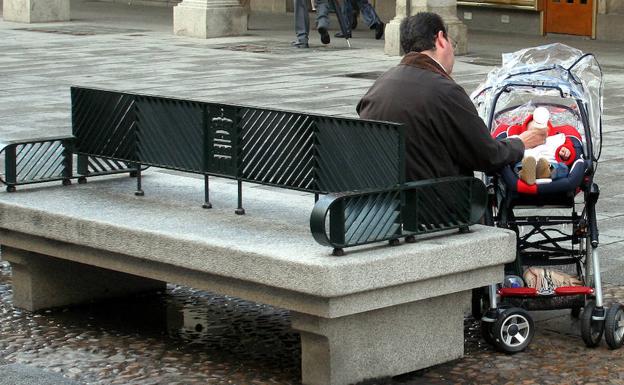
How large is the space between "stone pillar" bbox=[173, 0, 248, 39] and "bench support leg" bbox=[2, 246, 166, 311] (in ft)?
56.2

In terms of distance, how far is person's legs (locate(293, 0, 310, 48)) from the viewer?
22.0 m

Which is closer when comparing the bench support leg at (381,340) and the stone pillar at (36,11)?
the bench support leg at (381,340)

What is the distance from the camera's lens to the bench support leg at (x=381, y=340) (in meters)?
5.51

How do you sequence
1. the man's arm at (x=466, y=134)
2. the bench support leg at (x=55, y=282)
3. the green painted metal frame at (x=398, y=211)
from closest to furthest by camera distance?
the green painted metal frame at (x=398, y=211)
the man's arm at (x=466, y=134)
the bench support leg at (x=55, y=282)

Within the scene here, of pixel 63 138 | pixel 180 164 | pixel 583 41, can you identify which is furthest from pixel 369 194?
pixel 583 41

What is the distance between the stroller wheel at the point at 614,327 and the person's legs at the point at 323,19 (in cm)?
1664

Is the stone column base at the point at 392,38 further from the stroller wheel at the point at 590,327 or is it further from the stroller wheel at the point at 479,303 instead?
the stroller wheel at the point at 590,327

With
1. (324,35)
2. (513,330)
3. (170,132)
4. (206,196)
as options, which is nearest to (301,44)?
(324,35)

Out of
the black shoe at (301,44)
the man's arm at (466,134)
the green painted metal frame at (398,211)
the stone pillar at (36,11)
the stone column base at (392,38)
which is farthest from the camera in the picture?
the stone pillar at (36,11)

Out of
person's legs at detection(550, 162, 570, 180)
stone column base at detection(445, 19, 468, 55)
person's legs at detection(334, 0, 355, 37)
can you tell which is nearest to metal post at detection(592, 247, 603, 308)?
person's legs at detection(550, 162, 570, 180)

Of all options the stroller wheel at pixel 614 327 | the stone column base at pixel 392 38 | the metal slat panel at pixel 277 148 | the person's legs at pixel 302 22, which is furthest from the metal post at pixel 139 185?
the person's legs at pixel 302 22

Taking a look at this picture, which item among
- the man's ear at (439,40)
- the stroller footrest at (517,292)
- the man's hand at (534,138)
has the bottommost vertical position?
the stroller footrest at (517,292)

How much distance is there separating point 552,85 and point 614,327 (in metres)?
1.29

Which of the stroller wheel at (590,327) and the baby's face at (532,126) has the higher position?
the baby's face at (532,126)
